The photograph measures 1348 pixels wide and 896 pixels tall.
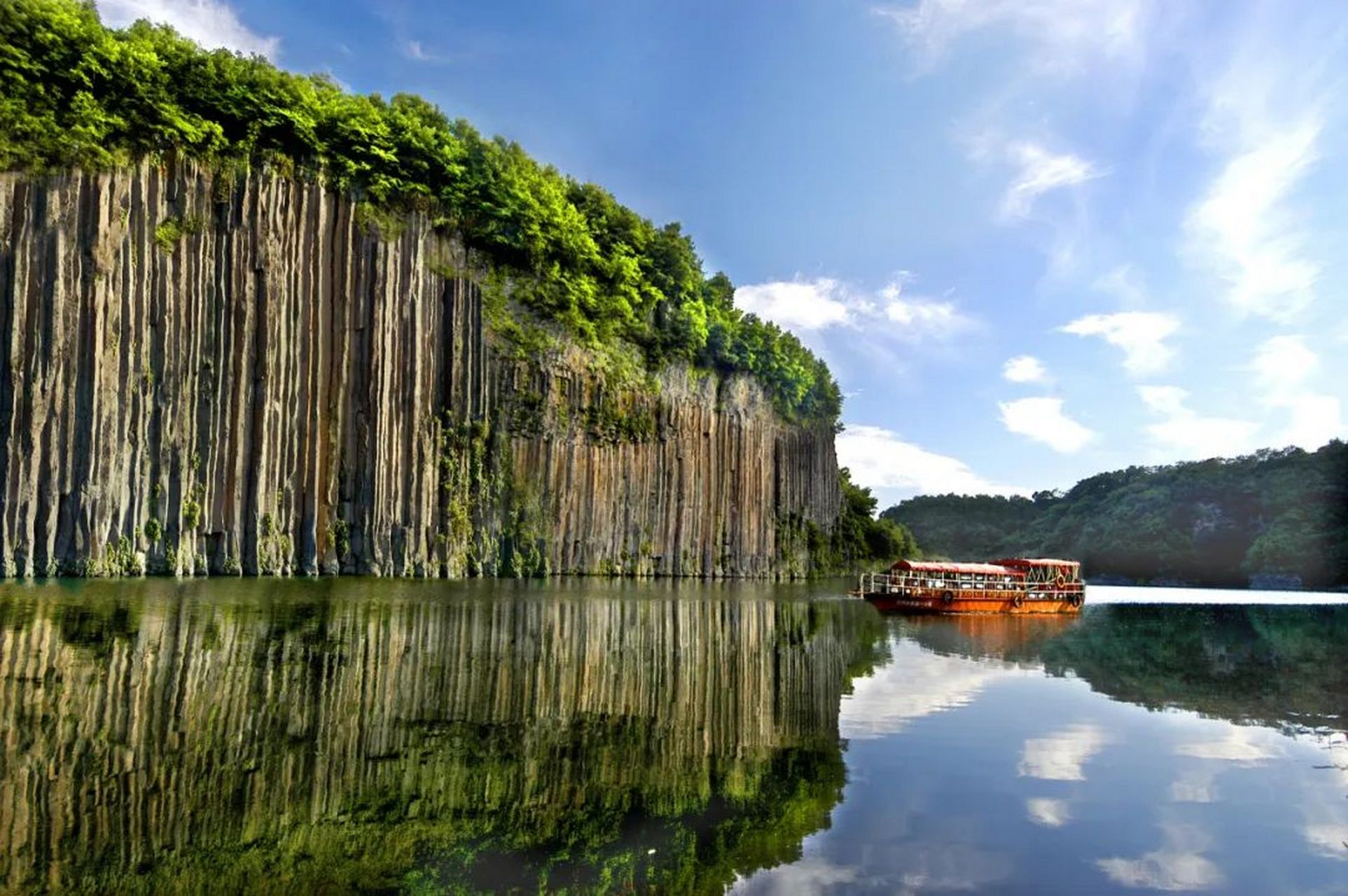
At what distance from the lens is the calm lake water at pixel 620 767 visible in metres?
8.42

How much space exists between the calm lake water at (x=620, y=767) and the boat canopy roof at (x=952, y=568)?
23.3 m

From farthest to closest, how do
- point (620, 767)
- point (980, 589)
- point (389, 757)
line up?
1. point (980, 589)
2. point (620, 767)
3. point (389, 757)

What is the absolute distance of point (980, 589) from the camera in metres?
50.2

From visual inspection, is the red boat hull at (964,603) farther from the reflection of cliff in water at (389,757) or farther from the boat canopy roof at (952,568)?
the reflection of cliff in water at (389,757)

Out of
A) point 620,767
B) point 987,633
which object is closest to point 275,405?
point 987,633

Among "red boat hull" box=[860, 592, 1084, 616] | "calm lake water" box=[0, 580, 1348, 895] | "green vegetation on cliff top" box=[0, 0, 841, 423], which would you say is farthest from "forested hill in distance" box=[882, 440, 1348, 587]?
"calm lake water" box=[0, 580, 1348, 895]

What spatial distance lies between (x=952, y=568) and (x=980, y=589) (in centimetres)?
339

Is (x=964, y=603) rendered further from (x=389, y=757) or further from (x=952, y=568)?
(x=389, y=757)

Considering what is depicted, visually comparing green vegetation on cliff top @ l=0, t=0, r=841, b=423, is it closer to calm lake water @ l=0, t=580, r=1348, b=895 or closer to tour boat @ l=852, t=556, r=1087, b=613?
calm lake water @ l=0, t=580, r=1348, b=895

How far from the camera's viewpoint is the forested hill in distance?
12562 centimetres

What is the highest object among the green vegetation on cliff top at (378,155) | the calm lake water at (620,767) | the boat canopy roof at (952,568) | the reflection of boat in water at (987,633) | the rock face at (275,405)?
the green vegetation on cliff top at (378,155)

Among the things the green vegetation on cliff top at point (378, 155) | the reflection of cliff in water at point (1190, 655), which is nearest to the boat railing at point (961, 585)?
the reflection of cliff in water at point (1190, 655)

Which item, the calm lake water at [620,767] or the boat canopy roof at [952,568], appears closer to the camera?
the calm lake water at [620,767]

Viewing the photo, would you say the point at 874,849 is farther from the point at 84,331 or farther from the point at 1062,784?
the point at 84,331
